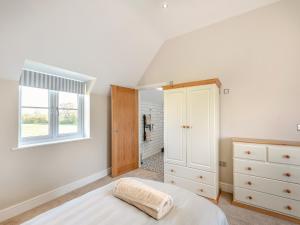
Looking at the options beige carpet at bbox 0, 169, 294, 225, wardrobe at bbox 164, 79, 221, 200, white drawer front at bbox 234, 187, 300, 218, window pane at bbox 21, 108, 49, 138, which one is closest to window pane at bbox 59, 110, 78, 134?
window pane at bbox 21, 108, 49, 138

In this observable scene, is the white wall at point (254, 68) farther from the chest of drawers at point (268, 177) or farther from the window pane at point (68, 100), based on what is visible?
the window pane at point (68, 100)

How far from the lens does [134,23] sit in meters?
2.63

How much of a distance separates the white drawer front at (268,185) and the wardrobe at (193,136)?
0.34 metres

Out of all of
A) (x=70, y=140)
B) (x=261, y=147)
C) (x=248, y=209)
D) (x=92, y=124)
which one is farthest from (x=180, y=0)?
(x=248, y=209)

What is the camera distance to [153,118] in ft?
17.1

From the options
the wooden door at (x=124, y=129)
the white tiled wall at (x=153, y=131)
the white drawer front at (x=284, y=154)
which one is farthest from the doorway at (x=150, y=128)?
the white drawer front at (x=284, y=154)

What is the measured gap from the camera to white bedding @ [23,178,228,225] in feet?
3.23

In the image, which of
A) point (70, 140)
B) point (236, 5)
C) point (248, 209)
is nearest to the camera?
point (248, 209)

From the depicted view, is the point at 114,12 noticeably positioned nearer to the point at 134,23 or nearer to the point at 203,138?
the point at 134,23

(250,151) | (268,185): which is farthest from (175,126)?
(268,185)

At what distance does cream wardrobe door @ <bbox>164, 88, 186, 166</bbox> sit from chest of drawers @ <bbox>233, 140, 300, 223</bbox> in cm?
83

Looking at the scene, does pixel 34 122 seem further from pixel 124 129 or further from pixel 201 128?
pixel 201 128

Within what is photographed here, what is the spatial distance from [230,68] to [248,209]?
2.25 m

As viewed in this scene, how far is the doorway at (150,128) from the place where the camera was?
171 inches
